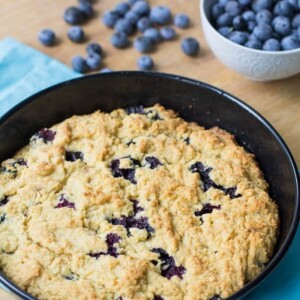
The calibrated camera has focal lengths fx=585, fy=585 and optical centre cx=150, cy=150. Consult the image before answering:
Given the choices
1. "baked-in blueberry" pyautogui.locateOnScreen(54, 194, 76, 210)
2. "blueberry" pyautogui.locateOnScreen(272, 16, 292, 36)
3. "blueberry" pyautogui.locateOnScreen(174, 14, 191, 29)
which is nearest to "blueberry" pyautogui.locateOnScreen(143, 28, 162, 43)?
"blueberry" pyautogui.locateOnScreen(174, 14, 191, 29)

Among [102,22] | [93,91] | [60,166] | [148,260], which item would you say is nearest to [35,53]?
[102,22]

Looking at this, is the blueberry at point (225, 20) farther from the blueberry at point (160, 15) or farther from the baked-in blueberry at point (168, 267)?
the baked-in blueberry at point (168, 267)

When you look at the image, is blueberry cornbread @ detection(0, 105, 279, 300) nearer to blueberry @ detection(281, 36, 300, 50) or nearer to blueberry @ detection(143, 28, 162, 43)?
blueberry @ detection(281, 36, 300, 50)

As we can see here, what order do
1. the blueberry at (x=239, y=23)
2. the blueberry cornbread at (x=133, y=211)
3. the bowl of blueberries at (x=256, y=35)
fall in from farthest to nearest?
the blueberry at (x=239, y=23) < the bowl of blueberries at (x=256, y=35) < the blueberry cornbread at (x=133, y=211)

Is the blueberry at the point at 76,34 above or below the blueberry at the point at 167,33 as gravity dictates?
above

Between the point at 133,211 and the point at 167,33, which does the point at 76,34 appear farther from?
the point at 133,211

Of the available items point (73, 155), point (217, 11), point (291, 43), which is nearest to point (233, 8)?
point (217, 11)

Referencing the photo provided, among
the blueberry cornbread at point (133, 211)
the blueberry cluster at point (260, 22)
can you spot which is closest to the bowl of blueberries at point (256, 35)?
the blueberry cluster at point (260, 22)
